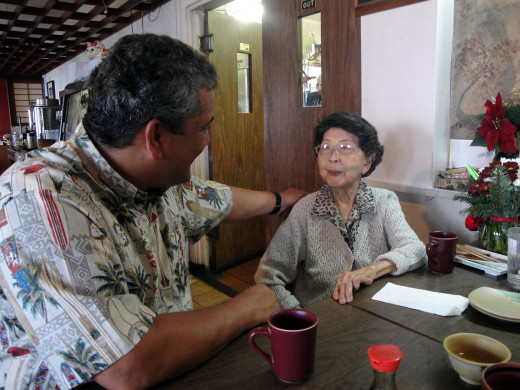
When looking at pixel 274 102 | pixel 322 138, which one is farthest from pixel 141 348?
pixel 274 102

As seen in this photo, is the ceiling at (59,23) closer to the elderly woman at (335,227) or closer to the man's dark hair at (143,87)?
the elderly woman at (335,227)

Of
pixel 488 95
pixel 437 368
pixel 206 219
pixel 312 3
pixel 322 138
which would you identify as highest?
pixel 312 3

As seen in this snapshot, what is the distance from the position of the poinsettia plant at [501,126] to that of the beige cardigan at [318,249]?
430 millimetres

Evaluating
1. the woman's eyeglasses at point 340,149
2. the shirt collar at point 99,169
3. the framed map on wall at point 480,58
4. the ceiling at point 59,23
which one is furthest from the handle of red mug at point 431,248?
the ceiling at point 59,23

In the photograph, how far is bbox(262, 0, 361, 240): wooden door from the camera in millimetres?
2143

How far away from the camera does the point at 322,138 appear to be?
1738 millimetres

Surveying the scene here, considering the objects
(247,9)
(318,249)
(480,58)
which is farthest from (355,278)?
(247,9)

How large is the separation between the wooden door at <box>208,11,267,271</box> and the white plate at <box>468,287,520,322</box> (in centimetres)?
269

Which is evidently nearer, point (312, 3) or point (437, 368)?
point (437, 368)

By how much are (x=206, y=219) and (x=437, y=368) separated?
0.88 meters

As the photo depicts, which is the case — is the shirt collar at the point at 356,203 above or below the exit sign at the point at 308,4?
below

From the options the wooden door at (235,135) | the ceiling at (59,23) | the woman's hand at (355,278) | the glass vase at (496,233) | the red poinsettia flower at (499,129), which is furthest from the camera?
the ceiling at (59,23)

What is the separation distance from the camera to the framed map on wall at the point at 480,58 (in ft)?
5.35

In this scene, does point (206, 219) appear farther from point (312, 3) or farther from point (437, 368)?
point (312, 3)
